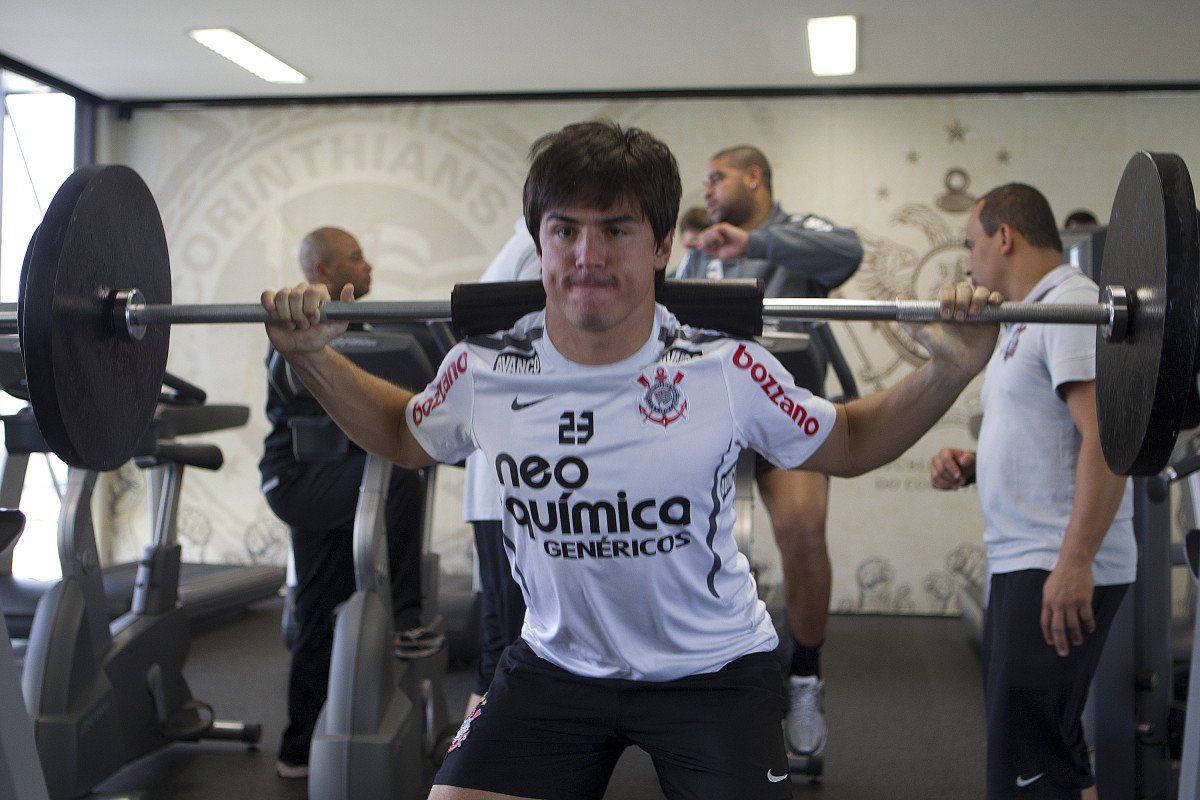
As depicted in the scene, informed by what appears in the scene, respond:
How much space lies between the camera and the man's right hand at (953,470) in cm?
239

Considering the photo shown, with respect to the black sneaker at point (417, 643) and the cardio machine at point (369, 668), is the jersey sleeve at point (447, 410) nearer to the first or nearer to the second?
the cardio machine at point (369, 668)

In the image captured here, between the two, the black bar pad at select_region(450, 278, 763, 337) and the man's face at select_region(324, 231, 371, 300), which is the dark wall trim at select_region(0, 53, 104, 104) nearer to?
the man's face at select_region(324, 231, 371, 300)

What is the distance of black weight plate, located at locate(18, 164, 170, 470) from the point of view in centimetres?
139

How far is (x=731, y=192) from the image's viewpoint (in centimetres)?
333

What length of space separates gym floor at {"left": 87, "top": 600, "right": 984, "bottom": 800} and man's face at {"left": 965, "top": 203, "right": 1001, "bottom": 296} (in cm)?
151

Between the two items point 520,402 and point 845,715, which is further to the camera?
point 845,715

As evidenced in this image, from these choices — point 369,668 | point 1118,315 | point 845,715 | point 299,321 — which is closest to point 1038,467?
point 1118,315

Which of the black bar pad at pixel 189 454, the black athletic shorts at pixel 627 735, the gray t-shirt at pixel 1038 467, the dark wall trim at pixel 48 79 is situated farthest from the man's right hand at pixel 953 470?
the dark wall trim at pixel 48 79

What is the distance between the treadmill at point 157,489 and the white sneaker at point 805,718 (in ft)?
6.38

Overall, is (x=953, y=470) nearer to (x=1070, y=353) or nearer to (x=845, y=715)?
(x=1070, y=353)

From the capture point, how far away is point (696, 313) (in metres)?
1.55

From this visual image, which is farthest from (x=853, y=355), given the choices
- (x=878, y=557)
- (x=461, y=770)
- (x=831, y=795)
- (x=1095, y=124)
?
(x=461, y=770)

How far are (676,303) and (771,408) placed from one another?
24 cm

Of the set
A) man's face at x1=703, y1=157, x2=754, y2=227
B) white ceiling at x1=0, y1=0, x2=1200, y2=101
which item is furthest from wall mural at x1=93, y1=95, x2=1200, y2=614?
man's face at x1=703, y1=157, x2=754, y2=227
